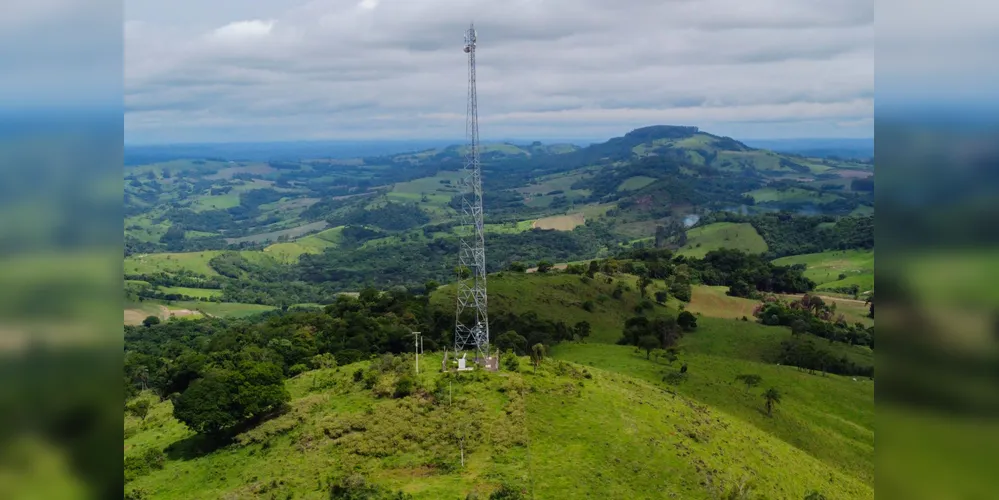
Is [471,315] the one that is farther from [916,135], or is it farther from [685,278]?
[916,135]

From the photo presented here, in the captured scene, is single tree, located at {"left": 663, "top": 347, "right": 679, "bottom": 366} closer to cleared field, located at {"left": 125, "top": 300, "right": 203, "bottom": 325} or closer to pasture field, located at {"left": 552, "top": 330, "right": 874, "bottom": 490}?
pasture field, located at {"left": 552, "top": 330, "right": 874, "bottom": 490}

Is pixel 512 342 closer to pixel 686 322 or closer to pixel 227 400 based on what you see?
pixel 227 400

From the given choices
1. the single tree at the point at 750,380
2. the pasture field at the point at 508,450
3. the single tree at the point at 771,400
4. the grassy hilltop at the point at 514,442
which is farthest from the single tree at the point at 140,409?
the single tree at the point at 750,380

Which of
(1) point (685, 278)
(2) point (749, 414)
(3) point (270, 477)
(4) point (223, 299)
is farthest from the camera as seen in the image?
(4) point (223, 299)

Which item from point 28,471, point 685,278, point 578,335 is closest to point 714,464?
point 28,471

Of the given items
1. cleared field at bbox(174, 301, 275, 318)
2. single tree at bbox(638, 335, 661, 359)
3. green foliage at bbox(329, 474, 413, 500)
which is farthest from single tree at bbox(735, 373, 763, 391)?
cleared field at bbox(174, 301, 275, 318)

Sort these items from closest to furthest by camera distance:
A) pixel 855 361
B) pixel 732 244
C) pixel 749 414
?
1. pixel 749 414
2. pixel 855 361
3. pixel 732 244

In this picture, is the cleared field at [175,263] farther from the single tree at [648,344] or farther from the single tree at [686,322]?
the single tree at [648,344]

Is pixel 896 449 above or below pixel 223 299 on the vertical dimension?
above
